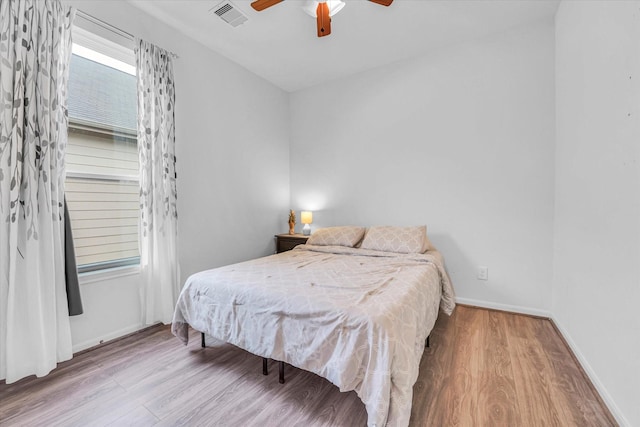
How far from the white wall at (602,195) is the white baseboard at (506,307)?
0.29 m

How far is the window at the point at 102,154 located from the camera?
205cm

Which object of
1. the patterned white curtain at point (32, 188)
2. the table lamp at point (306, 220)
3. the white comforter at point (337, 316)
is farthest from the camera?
the table lamp at point (306, 220)

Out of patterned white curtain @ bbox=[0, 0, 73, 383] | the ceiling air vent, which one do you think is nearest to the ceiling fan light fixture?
the ceiling air vent

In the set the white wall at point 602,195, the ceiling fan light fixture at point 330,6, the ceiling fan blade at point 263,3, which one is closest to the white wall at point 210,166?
the ceiling fan blade at point 263,3

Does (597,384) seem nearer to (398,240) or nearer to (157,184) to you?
(398,240)

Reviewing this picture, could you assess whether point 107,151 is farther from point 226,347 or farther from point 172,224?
point 226,347

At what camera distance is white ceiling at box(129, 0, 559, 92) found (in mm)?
2311

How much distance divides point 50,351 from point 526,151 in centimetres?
408

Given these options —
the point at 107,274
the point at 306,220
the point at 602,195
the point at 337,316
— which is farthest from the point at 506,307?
the point at 107,274

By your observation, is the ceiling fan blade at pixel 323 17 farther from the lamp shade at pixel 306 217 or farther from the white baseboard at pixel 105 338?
the white baseboard at pixel 105 338

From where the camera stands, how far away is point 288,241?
3.57 m

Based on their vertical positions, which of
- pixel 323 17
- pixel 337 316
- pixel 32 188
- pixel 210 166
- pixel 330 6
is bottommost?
pixel 337 316

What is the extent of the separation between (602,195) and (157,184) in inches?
124

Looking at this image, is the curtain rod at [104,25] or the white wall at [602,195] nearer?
the white wall at [602,195]
